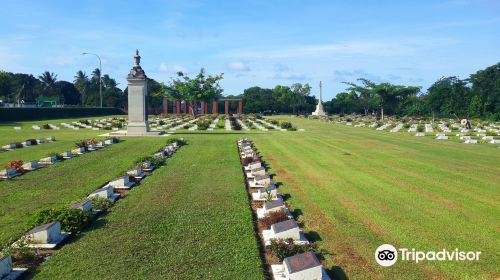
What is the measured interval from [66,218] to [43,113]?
54.5 metres

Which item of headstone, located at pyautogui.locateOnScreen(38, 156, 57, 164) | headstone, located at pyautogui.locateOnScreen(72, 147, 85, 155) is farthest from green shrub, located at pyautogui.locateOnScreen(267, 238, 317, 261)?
headstone, located at pyautogui.locateOnScreen(72, 147, 85, 155)

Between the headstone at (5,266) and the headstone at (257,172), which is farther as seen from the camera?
the headstone at (257,172)

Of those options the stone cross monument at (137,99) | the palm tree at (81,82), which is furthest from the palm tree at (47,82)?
the stone cross monument at (137,99)

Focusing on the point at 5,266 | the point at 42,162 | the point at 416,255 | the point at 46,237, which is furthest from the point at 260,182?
the point at 42,162

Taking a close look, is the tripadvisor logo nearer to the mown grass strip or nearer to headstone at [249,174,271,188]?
the mown grass strip

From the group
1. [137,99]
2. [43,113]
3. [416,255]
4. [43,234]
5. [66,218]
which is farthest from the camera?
[43,113]

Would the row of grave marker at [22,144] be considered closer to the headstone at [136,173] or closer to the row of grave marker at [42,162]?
the row of grave marker at [42,162]

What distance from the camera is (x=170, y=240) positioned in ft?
24.1

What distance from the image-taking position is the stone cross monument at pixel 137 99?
29.7 meters

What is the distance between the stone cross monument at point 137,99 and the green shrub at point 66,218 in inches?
879

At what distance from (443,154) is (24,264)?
18.3 metres

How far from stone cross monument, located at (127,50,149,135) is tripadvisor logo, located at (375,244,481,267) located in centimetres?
2496

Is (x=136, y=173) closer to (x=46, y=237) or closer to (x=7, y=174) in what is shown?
(x=7, y=174)

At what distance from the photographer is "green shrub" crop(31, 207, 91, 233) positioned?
7.79 m
